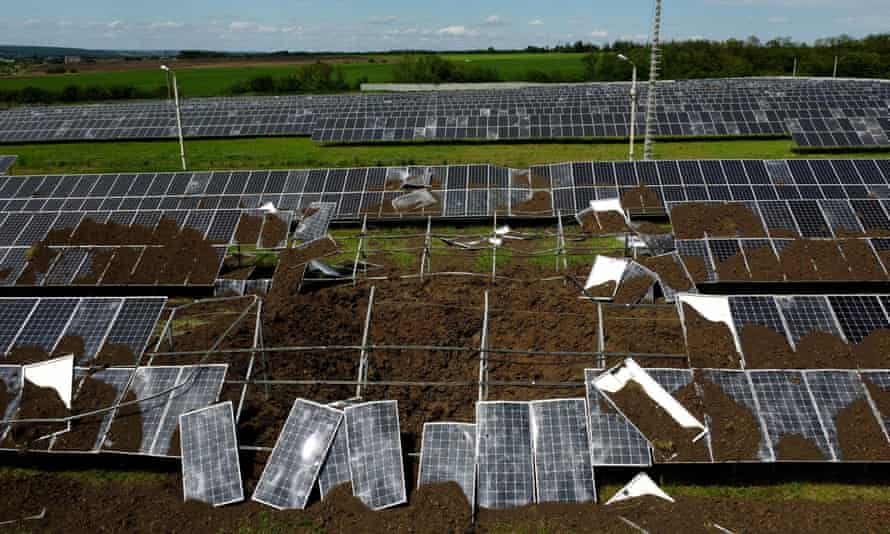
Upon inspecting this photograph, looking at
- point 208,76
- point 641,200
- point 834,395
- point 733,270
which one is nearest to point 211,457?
point 834,395

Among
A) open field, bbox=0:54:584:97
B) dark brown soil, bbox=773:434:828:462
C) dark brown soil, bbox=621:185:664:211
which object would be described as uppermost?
dark brown soil, bbox=773:434:828:462

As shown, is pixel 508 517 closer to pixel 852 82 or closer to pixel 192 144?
pixel 192 144

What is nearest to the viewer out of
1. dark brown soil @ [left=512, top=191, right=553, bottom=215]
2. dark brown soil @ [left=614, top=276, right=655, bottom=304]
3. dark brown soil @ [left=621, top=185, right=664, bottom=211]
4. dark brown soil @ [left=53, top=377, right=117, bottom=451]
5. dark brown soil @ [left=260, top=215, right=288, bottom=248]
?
dark brown soil @ [left=53, top=377, right=117, bottom=451]

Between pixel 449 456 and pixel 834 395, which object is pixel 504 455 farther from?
pixel 834 395

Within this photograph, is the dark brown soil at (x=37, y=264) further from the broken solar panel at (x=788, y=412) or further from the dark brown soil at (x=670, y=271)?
the broken solar panel at (x=788, y=412)

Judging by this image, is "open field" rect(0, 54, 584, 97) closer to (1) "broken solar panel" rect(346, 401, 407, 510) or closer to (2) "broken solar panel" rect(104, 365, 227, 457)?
(2) "broken solar panel" rect(104, 365, 227, 457)

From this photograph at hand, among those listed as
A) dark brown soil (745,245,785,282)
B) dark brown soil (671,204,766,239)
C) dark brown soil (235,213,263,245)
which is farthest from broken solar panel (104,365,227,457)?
dark brown soil (671,204,766,239)

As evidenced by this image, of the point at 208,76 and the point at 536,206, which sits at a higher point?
the point at 536,206

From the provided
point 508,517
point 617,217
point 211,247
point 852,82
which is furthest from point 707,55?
point 508,517
